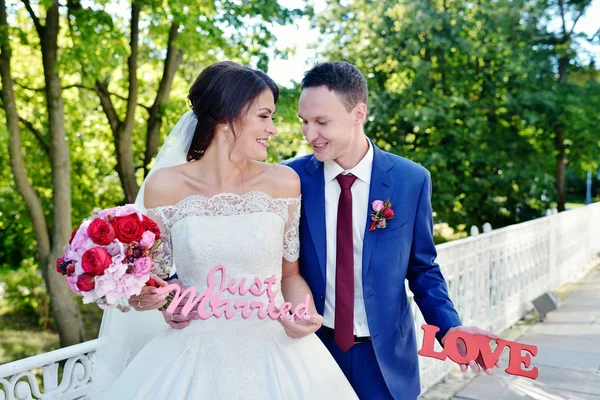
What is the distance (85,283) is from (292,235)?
1.07 m

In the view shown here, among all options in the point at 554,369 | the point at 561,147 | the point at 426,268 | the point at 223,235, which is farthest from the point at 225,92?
the point at 561,147

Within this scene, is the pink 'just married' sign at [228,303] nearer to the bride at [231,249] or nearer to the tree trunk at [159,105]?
the bride at [231,249]

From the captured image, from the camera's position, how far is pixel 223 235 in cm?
273

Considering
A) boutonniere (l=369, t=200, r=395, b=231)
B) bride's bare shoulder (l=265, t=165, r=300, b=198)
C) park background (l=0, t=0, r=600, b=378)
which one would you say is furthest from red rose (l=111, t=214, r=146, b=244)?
park background (l=0, t=0, r=600, b=378)

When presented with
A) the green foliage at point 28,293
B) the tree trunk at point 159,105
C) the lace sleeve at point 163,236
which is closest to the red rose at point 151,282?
the lace sleeve at point 163,236

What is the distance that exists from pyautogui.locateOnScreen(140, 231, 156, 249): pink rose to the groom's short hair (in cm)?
105

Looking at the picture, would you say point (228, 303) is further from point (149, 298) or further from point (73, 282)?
point (73, 282)

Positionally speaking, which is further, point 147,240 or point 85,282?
point 147,240

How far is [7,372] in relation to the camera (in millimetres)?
2994

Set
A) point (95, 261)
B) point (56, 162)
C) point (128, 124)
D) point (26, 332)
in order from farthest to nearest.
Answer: point (26, 332)
point (128, 124)
point (56, 162)
point (95, 261)

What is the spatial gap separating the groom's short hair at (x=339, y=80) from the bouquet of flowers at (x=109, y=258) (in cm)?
106

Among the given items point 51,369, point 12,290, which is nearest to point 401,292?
point 51,369

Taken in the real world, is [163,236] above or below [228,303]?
above

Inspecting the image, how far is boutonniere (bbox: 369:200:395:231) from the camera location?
2756mm
